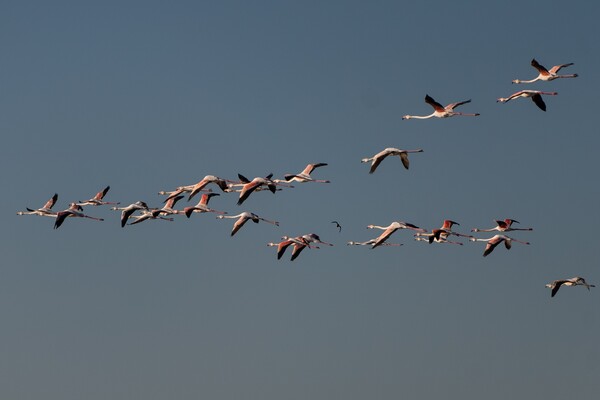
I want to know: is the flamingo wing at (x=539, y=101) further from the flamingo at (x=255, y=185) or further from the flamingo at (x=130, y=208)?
the flamingo at (x=130, y=208)

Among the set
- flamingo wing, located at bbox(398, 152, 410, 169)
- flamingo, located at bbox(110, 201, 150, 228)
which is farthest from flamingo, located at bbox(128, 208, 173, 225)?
flamingo wing, located at bbox(398, 152, 410, 169)

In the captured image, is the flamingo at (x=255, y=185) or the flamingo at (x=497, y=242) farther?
the flamingo at (x=497, y=242)

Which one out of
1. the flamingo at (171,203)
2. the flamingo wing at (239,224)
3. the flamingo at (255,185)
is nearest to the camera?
the flamingo at (255,185)

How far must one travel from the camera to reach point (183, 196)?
81.8m

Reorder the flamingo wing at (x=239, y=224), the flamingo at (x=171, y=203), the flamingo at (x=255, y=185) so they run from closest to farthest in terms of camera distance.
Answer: the flamingo at (x=255, y=185), the flamingo wing at (x=239, y=224), the flamingo at (x=171, y=203)

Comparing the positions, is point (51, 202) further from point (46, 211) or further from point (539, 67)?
point (539, 67)

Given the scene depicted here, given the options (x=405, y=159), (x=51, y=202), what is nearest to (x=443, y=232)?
(x=405, y=159)

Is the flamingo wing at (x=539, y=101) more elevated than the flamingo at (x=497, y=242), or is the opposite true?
the flamingo wing at (x=539, y=101)

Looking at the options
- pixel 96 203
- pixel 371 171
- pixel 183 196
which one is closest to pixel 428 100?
pixel 371 171

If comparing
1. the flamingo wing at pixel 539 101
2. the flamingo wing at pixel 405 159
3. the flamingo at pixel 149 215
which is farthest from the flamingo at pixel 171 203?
the flamingo wing at pixel 539 101

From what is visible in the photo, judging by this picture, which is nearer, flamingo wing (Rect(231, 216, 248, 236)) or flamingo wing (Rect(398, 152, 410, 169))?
flamingo wing (Rect(398, 152, 410, 169))

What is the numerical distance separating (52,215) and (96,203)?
2.80 meters

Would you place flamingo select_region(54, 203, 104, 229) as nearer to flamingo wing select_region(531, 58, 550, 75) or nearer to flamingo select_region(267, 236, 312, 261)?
flamingo select_region(267, 236, 312, 261)

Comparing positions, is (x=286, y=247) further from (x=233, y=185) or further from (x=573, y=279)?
(x=573, y=279)
